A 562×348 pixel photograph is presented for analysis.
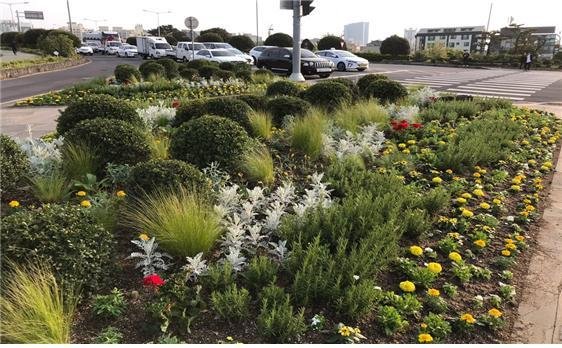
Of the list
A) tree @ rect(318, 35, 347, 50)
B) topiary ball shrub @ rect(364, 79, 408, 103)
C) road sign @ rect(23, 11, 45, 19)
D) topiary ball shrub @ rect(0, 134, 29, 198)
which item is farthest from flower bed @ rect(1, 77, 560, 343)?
road sign @ rect(23, 11, 45, 19)

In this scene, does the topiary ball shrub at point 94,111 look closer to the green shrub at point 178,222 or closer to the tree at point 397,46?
the green shrub at point 178,222

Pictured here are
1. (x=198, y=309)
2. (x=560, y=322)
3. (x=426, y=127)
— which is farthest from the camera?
(x=426, y=127)

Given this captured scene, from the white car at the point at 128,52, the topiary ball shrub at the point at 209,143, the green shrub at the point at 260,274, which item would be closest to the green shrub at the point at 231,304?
the green shrub at the point at 260,274

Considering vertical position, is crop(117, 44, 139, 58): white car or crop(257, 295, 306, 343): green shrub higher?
crop(117, 44, 139, 58): white car

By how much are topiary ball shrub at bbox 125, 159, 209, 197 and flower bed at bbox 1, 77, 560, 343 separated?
1 cm

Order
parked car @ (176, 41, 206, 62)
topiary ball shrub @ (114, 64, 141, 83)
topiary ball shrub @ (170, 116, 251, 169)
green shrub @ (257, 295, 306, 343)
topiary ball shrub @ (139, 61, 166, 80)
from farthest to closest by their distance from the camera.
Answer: parked car @ (176, 41, 206, 62) < topiary ball shrub @ (139, 61, 166, 80) < topiary ball shrub @ (114, 64, 141, 83) < topiary ball shrub @ (170, 116, 251, 169) < green shrub @ (257, 295, 306, 343)

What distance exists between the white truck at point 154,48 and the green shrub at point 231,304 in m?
39.1

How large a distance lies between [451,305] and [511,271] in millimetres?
804

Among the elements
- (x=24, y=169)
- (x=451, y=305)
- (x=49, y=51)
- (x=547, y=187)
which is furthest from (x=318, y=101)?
(x=49, y=51)

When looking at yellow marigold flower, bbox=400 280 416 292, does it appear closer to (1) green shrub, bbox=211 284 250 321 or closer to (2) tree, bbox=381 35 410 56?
(1) green shrub, bbox=211 284 250 321

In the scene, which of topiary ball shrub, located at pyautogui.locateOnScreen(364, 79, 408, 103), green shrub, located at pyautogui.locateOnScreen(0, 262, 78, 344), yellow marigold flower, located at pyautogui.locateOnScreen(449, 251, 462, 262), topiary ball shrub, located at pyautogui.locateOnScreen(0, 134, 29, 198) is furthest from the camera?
topiary ball shrub, located at pyautogui.locateOnScreen(364, 79, 408, 103)

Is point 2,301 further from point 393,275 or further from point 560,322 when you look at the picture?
point 560,322

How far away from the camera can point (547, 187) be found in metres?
5.56

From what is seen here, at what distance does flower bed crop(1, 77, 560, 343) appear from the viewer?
8.92 feet
